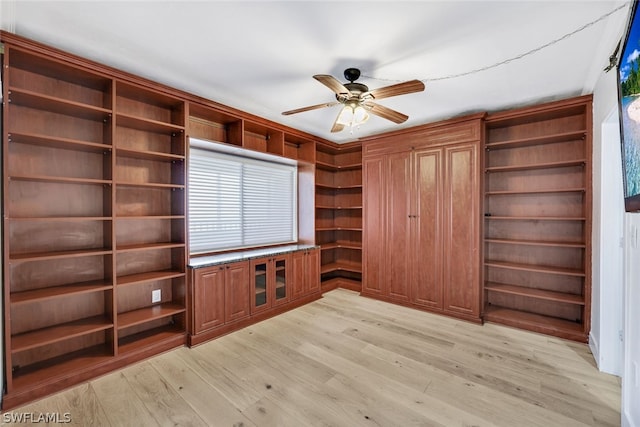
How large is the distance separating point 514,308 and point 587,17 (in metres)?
3.11

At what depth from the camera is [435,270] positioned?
3.65 metres

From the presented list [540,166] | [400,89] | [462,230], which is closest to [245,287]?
[400,89]

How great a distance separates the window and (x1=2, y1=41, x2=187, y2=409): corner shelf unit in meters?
0.35

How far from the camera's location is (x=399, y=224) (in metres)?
3.97

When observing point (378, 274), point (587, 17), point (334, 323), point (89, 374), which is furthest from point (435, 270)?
point (89, 374)

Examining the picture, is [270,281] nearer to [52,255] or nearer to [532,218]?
[52,255]

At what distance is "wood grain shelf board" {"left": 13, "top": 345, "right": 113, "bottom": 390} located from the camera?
2.04 metres

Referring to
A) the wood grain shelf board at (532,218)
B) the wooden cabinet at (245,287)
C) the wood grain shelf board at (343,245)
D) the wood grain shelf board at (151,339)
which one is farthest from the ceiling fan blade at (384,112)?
the wood grain shelf board at (151,339)

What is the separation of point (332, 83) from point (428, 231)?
243cm

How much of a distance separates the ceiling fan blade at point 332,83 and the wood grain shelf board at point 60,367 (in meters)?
2.82

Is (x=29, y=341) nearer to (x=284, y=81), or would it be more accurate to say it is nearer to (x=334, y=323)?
(x=334, y=323)

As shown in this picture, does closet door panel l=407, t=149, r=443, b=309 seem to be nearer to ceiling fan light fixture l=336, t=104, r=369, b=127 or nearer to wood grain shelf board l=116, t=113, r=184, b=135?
ceiling fan light fixture l=336, t=104, r=369, b=127

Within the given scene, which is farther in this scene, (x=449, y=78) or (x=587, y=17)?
(x=449, y=78)

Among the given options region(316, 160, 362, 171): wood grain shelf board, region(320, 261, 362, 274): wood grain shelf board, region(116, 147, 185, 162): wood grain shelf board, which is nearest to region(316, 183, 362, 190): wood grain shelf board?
region(316, 160, 362, 171): wood grain shelf board
